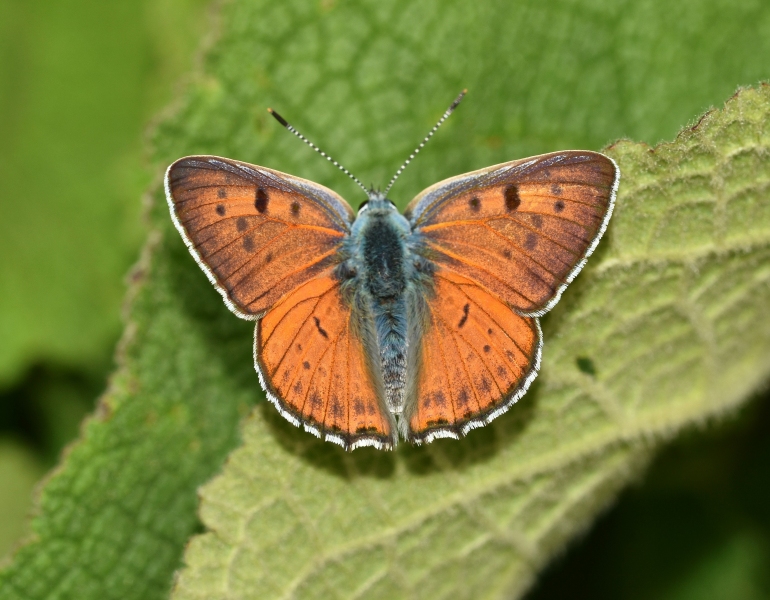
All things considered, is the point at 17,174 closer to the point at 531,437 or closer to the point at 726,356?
the point at 531,437

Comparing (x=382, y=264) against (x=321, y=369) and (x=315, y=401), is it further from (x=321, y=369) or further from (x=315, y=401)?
(x=315, y=401)

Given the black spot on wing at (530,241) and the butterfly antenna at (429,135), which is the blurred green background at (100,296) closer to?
the butterfly antenna at (429,135)

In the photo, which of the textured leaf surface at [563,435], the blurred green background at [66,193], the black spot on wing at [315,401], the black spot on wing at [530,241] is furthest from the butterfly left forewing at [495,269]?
the blurred green background at [66,193]

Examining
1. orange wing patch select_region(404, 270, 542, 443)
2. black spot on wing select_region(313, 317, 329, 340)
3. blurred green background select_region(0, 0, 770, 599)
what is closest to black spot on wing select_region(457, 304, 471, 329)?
orange wing patch select_region(404, 270, 542, 443)

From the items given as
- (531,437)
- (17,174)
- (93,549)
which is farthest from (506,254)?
(17,174)

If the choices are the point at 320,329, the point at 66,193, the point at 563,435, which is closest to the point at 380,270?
the point at 320,329

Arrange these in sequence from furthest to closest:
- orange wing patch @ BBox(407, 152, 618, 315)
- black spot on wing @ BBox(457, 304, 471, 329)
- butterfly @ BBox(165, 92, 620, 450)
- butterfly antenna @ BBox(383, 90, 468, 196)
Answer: butterfly antenna @ BBox(383, 90, 468, 196) < black spot on wing @ BBox(457, 304, 471, 329) < butterfly @ BBox(165, 92, 620, 450) < orange wing patch @ BBox(407, 152, 618, 315)

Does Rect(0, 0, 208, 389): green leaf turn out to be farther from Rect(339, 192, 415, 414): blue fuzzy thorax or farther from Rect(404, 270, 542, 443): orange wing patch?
Rect(404, 270, 542, 443): orange wing patch
